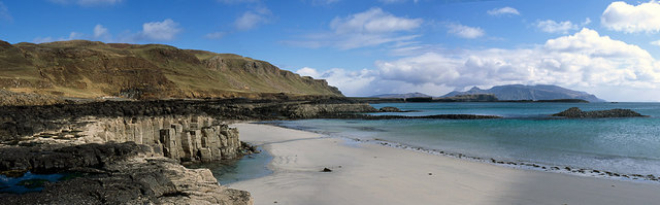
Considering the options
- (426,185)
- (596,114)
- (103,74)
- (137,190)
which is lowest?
(426,185)

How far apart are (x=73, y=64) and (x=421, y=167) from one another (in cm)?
8707

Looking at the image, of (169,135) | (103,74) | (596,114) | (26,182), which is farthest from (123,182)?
(103,74)

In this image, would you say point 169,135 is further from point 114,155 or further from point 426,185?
point 426,185

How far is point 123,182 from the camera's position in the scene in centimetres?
481

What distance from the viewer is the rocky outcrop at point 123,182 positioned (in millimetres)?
4301

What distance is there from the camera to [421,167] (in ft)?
41.3

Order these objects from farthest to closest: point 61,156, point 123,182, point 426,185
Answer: point 426,185
point 61,156
point 123,182

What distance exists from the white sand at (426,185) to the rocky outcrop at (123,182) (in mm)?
2608

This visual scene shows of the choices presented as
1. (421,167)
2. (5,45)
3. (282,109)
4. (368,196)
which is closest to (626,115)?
(282,109)

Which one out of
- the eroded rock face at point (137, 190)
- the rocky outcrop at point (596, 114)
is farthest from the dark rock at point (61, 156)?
the rocky outcrop at point (596, 114)

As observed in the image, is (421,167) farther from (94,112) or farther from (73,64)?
(73,64)

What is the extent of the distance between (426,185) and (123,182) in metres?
7.32

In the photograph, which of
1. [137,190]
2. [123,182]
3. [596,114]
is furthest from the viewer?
[596,114]

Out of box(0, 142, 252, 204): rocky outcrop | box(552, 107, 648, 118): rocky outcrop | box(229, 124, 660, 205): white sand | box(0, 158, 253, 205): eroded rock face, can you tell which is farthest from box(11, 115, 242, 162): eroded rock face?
box(552, 107, 648, 118): rocky outcrop
